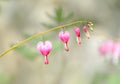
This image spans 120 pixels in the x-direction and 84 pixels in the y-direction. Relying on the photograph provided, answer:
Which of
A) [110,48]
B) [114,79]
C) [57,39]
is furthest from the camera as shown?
[57,39]

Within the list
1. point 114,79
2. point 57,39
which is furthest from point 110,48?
point 57,39

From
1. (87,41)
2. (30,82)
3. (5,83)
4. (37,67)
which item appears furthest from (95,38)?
(5,83)

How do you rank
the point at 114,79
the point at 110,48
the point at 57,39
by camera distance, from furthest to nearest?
1. the point at 57,39
2. the point at 110,48
3. the point at 114,79

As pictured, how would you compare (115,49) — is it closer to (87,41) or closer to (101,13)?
(87,41)

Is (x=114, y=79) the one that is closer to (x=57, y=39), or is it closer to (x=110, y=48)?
(x=110, y=48)

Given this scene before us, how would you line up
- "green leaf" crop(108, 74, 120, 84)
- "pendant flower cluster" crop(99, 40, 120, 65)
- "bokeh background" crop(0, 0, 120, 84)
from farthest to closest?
"bokeh background" crop(0, 0, 120, 84) < "pendant flower cluster" crop(99, 40, 120, 65) < "green leaf" crop(108, 74, 120, 84)

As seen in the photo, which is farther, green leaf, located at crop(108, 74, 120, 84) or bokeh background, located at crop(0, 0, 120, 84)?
bokeh background, located at crop(0, 0, 120, 84)

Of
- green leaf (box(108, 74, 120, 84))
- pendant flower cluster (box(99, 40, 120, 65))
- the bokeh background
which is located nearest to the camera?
green leaf (box(108, 74, 120, 84))

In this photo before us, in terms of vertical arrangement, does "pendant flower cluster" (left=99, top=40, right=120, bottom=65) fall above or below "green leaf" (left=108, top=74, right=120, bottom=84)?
above
